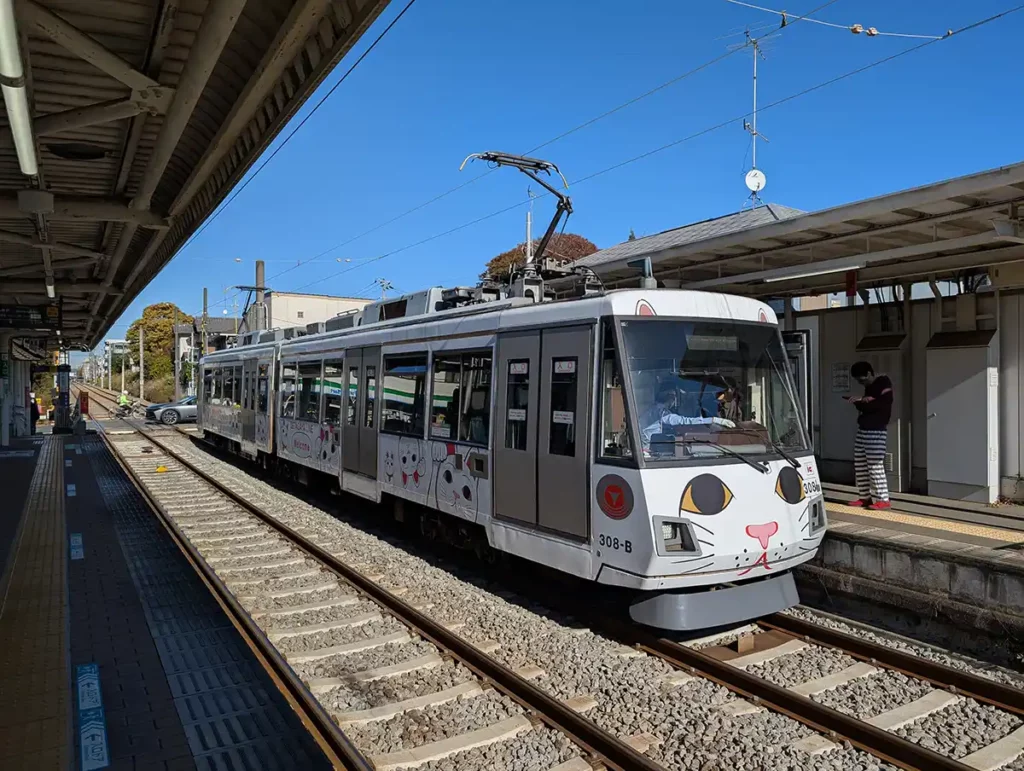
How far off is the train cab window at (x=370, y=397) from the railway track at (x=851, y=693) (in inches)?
180

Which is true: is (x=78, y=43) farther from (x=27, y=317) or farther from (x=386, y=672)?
(x=27, y=317)

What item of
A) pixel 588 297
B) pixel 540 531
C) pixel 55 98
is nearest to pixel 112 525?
pixel 55 98

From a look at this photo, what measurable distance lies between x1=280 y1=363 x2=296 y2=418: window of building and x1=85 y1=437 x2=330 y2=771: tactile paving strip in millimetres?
5358

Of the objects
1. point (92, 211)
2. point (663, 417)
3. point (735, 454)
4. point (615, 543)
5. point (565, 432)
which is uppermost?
point (92, 211)

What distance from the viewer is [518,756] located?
4.36m

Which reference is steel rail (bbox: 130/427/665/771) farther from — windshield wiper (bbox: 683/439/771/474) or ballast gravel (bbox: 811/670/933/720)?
windshield wiper (bbox: 683/439/771/474)

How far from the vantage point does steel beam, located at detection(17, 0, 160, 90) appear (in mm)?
4668

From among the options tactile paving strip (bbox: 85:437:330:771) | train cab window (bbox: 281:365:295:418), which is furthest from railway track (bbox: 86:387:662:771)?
train cab window (bbox: 281:365:295:418)

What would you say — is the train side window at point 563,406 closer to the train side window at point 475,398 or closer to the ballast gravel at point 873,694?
the train side window at point 475,398

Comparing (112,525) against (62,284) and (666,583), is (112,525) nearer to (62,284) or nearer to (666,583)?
(62,284)

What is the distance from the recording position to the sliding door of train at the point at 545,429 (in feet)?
20.5

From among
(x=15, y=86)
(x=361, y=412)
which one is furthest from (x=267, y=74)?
(x=361, y=412)

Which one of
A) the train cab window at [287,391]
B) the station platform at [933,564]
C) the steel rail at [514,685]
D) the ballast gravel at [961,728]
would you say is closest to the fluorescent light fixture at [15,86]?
the steel rail at [514,685]

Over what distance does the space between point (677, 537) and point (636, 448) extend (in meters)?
0.74
